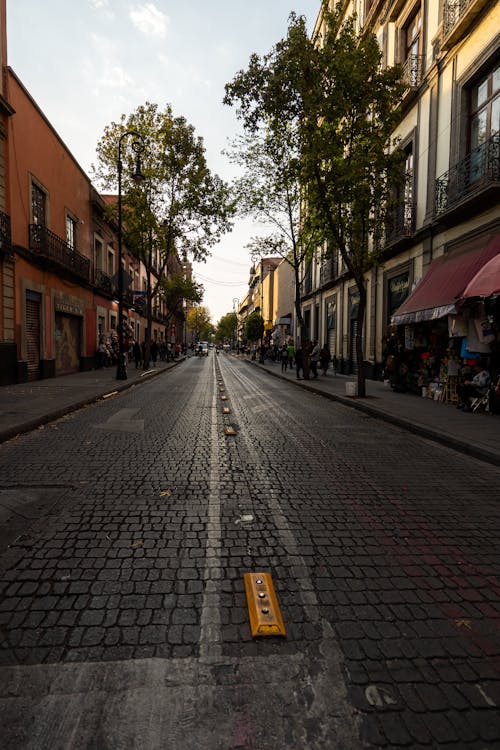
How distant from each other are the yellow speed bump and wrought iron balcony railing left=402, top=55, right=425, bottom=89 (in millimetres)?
18553

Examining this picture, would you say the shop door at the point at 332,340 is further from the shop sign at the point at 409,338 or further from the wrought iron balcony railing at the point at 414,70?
the wrought iron balcony railing at the point at 414,70

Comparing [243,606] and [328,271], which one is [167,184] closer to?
[328,271]

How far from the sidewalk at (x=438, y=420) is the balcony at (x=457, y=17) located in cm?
1079

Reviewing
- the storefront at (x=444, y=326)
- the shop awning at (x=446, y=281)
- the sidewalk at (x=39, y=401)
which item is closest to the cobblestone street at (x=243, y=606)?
the sidewalk at (x=39, y=401)

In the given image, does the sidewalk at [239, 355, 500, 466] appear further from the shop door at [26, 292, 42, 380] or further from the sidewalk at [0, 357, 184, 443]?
the shop door at [26, 292, 42, 380]

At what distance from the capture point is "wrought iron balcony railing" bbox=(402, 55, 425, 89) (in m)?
16.5

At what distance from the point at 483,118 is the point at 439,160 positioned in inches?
77.5

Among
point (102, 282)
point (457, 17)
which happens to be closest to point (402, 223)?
point (457, 17)

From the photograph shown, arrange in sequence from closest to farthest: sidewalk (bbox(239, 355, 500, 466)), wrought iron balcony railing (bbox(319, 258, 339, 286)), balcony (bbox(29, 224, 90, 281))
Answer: sidewalk (bbox(239, 355, 500, 466)), balcony (bbox(29, 224, 90, 281)), wrought iron balcony railing (bbox(319, 258, 339, 286))

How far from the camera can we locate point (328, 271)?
29281 mm

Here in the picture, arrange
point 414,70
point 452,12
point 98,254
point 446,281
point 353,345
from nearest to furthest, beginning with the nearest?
point 446,281 < point 452,12 < point 414,70 < point 353,345 < point 98,254

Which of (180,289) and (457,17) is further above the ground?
(457,17)

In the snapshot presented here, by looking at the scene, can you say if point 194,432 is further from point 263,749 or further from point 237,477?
point 263,749

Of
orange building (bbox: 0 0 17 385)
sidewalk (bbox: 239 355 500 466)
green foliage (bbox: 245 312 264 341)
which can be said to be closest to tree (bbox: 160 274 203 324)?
green foliage (bbox: 245 312 264 341)
